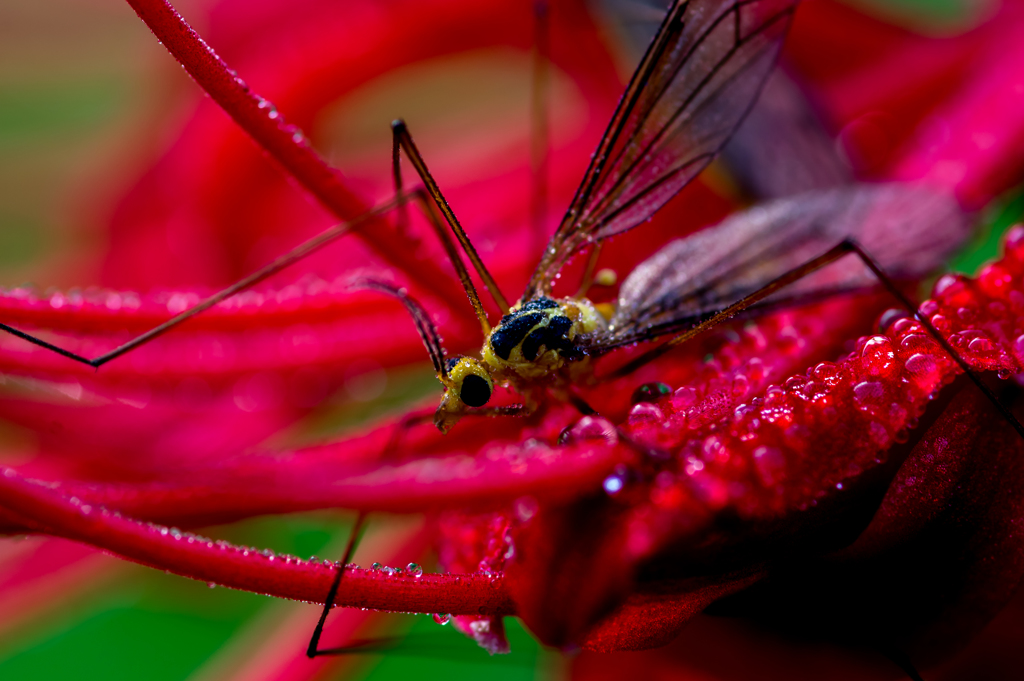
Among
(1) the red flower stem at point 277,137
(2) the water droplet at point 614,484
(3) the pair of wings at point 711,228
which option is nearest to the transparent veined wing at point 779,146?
(3) the pair of wings at point 711,228

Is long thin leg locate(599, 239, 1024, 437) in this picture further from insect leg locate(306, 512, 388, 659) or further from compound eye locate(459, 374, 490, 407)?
insect leg locate(306, 512, 388, 659)

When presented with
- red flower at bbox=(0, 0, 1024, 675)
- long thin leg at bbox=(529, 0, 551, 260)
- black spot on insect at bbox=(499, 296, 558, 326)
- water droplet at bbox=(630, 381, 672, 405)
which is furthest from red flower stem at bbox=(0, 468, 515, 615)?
long thin leg at bbox=(529, 0, 551, 260)

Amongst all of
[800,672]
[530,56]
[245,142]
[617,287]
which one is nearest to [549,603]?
[800,672]

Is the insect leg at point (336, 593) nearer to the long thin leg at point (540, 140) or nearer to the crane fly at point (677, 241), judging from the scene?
the crane fly at point (677, 241)

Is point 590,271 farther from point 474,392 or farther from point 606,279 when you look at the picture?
point 474,392

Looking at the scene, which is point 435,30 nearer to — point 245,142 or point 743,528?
point 245,142

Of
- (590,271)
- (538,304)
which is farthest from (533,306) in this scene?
(590,271)

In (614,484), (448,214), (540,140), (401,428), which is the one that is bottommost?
(614,484)
